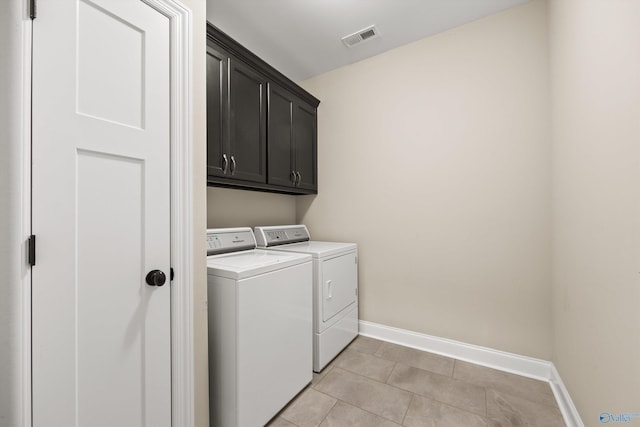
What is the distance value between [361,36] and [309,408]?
8.90 feet

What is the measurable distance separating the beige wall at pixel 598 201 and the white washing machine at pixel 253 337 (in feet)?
4.61

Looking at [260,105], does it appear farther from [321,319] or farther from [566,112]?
[566,112]

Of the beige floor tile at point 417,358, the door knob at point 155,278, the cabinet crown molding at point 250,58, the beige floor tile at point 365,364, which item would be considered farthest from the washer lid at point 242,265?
the cabinet crown molding at point 250,58

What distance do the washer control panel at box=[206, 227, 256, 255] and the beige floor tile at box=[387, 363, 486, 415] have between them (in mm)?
1404

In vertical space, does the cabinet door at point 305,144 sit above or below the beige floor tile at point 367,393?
above

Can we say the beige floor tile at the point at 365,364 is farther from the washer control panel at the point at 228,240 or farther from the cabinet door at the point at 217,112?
the cabinet door at the point at 217,112

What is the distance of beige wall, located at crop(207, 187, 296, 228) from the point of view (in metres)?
2.07

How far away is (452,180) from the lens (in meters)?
2.09

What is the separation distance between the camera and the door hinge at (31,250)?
762 mm

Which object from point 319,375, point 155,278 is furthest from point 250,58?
Result: point 319,375

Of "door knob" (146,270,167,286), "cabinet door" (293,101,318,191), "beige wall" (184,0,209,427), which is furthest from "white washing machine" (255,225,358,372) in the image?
"door knob" (146,270,167,286)

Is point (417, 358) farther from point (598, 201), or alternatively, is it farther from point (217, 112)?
point (217, 112)

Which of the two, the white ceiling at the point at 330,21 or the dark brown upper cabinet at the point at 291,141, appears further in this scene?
the dark brown upper cabinet at the point at 291,141

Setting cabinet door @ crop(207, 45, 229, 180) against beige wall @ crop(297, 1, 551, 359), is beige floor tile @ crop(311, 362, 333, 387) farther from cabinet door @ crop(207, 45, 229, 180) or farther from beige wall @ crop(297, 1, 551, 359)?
cabinet door @ crop(207, 45, 229, 180)
